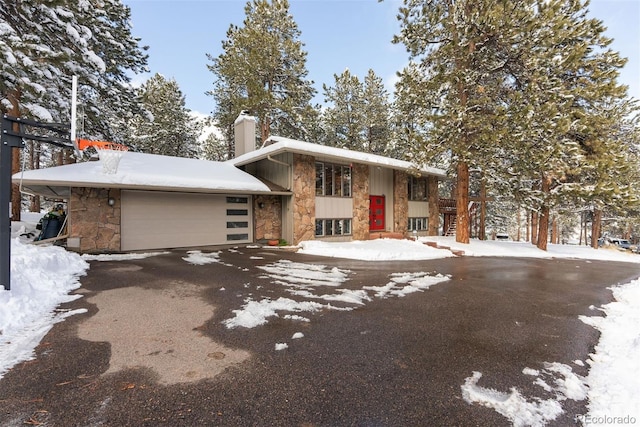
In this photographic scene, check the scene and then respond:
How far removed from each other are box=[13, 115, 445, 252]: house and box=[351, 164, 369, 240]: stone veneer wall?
0.05m

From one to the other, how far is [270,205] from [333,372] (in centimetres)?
1123

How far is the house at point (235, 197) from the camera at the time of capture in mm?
9766

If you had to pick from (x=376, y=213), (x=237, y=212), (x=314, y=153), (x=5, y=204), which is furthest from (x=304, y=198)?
(x=5, y=204)

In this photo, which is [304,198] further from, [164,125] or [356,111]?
[164,125]

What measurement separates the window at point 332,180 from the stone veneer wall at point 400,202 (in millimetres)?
3476

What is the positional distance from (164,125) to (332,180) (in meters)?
18.8

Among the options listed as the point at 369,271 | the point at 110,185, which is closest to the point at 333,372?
the point at 369,271

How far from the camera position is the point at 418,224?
56.8 feet

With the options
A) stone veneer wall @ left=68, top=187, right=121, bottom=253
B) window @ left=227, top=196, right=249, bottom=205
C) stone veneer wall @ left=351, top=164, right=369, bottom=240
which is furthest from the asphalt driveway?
stone veneer wall @ left=351, top=164, right=369, bottom=240

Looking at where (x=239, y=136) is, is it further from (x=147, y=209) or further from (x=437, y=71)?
(x=437, y=71)

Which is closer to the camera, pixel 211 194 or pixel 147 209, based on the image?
pixel 147 209

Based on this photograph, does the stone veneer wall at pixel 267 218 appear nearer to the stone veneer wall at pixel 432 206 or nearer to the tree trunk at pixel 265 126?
the tree trunk at pixel 265 126

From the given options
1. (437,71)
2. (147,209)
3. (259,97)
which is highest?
(259,97)

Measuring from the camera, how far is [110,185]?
9242 millimetres
